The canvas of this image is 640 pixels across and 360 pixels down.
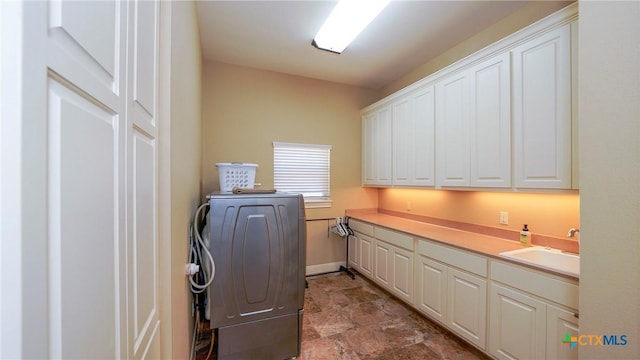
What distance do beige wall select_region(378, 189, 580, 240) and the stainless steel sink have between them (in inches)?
6.5

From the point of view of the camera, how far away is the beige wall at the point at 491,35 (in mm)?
2049

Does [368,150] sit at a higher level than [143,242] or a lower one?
higher

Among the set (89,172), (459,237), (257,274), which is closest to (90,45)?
(89,172)

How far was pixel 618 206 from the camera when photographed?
1.11 m

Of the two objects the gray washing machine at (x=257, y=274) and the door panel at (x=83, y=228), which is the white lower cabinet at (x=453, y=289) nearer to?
the gray washing machine at (x=257, y=274)

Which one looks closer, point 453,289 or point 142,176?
point 142,176

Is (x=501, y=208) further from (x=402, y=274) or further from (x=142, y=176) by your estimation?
(x=142, y=176)

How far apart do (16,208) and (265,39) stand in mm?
2887

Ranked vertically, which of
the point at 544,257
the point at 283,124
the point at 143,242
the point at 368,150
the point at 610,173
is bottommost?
the point at 544,257

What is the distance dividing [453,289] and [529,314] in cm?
56

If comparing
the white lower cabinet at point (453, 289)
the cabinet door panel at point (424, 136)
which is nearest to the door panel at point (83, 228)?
the white lower cabinet at point (453, 289)

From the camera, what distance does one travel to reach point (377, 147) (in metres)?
3.55

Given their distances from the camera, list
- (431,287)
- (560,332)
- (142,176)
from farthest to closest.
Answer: (431,287), (560,332), (142,176)

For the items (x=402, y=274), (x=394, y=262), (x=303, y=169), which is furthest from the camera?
(x=303, y=169)
